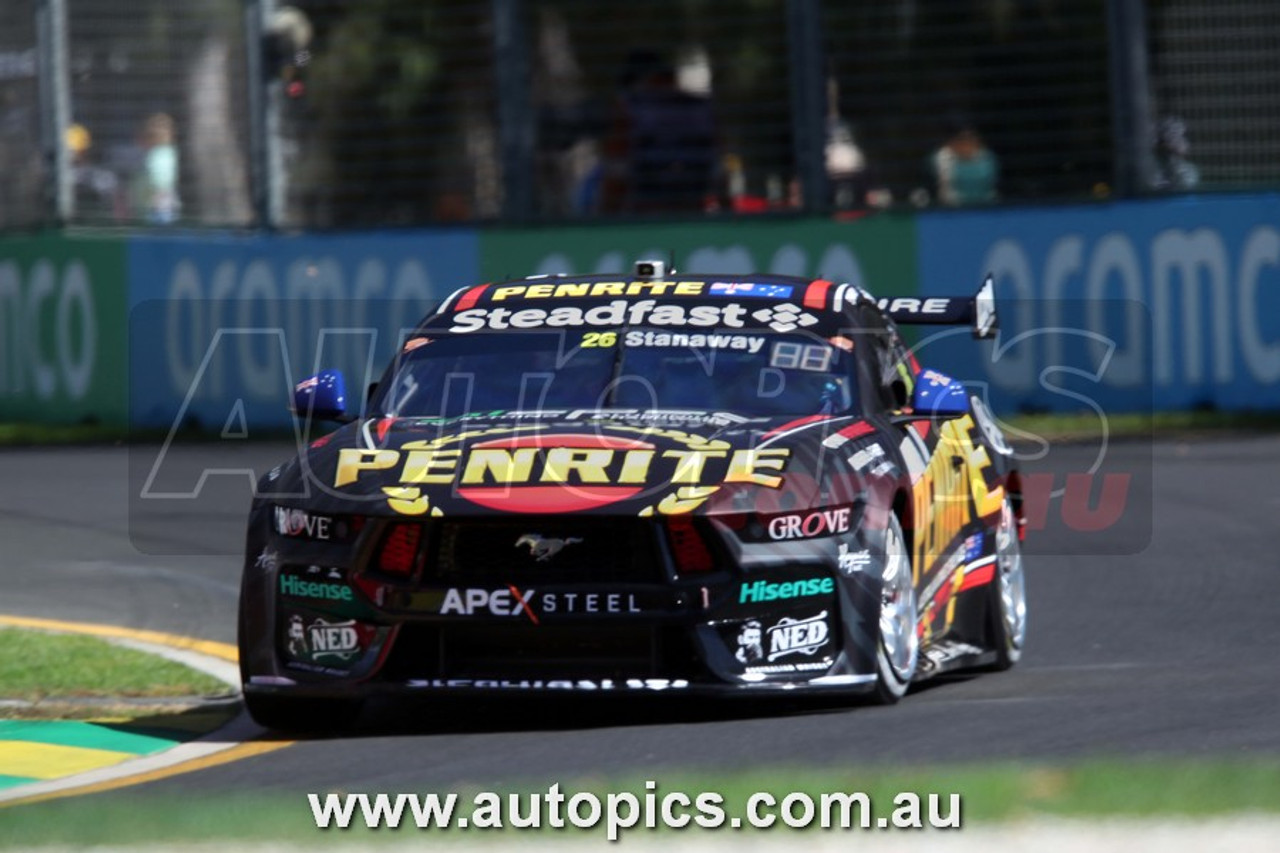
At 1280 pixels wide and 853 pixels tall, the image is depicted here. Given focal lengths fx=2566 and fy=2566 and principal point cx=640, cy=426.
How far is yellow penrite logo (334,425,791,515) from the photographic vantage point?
770 centimetres

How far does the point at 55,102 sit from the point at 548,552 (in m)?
13.9

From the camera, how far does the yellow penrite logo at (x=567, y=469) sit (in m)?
7.70

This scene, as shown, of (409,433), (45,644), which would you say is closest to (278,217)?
(45,644)

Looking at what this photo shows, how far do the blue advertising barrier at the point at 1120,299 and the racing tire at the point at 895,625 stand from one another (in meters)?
9.81

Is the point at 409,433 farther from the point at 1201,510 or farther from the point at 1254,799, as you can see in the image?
the point at 1201,510

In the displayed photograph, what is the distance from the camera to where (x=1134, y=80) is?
1841 cm

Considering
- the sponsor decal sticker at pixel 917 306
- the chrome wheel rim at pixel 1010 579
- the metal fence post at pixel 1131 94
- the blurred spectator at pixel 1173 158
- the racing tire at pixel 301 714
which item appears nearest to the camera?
the racing tire at pixel 301 714

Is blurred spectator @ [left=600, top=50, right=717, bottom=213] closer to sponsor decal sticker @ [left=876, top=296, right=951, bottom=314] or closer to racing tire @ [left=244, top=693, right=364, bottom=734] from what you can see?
sponsor decal sticker @ [left=876, top=296, right=951, bottom=314]

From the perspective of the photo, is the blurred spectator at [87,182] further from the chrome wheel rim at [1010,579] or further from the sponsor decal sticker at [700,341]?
the sponsor decal sticker at [700,341]

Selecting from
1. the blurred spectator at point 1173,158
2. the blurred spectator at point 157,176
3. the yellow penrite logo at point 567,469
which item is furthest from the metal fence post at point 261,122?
the yellow penrite logo at point 567,469

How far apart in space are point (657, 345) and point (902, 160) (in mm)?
10293

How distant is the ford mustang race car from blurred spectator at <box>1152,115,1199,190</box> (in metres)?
9.75

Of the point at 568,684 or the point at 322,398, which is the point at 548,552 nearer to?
the point at 568,684

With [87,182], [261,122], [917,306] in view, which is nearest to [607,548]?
[917,306]
